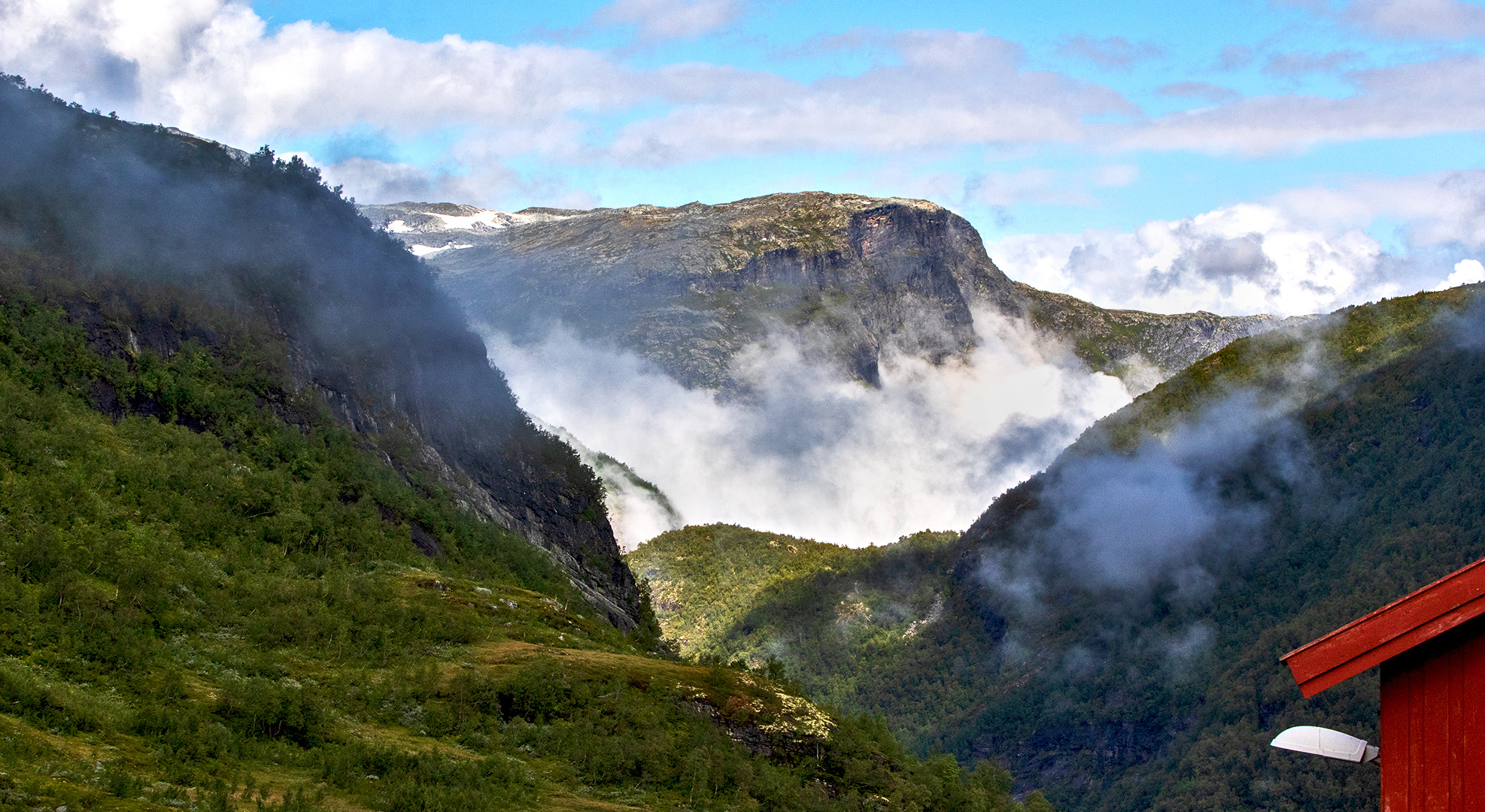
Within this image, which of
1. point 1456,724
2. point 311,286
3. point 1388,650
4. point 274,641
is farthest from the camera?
point 311,286

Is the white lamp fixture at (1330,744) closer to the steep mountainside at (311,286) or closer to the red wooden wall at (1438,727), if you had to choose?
the red wooden wall at (1438,727)

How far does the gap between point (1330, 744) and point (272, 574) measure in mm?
72676

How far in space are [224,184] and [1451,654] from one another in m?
118

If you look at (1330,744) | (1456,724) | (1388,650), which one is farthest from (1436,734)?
(1330,744)

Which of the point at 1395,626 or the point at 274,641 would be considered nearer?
the point at 1395,626

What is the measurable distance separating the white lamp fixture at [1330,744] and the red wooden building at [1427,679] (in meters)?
0.32

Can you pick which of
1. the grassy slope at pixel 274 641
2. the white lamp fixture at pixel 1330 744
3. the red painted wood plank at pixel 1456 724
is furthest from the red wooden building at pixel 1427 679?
the grassy slope at pixel 274 641

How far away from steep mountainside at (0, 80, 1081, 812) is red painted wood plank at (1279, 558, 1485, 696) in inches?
1207

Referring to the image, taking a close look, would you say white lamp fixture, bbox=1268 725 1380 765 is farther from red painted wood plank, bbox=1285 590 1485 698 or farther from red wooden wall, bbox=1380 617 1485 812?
red painted wood plank, bbox=1285 590 1485 698

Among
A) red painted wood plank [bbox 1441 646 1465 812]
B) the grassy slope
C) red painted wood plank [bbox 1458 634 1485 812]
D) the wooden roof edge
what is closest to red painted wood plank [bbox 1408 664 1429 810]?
red painted wood plank [bbox 1441 646 1465 812]

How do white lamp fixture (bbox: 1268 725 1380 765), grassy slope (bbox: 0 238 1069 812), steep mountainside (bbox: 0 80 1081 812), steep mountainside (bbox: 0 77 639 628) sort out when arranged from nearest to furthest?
white lamp fixture (bbox: 1268 725 1380 765), grassy slope (bbox: 0 238 1069 812), steep mountainside (bbox: 0 80 1081 812), steep mountainside (bbox: 0 77 639 628)

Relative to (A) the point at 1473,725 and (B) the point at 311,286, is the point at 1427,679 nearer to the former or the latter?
(A) the point at 1473,725

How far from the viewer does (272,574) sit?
3061 inches

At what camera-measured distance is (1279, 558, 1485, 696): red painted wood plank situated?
14.2 m
